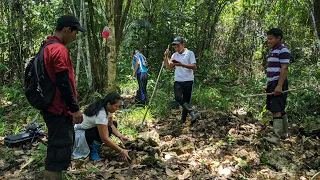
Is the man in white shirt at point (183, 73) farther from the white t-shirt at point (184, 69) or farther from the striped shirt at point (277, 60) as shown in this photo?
the striped shirt at point (277, 60)

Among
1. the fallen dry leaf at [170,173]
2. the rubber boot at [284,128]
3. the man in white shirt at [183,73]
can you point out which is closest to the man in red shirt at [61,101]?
the fallen dry leaf at [170,173]

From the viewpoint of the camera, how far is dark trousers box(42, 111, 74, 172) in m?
2.87

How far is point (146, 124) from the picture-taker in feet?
19.4

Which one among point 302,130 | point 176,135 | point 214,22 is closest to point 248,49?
point 214,22

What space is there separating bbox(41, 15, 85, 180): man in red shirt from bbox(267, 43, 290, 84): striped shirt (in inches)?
123

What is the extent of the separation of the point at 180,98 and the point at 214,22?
526 centimetres

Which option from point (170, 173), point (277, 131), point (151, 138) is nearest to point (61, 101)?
point (170, 173)

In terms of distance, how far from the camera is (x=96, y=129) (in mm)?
4062

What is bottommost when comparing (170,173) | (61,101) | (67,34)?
(170,173)

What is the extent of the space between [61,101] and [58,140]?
40cm

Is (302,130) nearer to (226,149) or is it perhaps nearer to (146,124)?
(226,149)

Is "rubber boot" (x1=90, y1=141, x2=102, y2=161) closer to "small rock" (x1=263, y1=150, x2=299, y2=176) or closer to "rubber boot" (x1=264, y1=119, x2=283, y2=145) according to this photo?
"small rock" (x1=263, y1=150, x2=299, y2=176)

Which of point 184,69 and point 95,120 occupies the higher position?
point 184,69

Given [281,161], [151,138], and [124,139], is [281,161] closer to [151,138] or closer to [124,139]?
[151,138]
